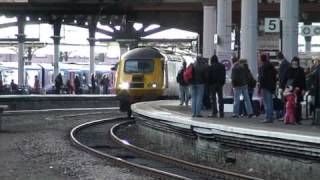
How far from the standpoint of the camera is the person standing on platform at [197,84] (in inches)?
692

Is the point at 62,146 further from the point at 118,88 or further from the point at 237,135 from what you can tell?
the point at 118,88

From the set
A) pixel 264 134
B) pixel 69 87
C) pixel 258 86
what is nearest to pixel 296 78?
pixel 258 86

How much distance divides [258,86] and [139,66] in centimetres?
1342

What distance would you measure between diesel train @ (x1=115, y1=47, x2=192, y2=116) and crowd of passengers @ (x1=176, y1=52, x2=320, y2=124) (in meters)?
8.30

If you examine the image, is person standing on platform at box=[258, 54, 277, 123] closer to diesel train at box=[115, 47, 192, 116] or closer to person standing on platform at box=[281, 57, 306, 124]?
person standing on platform at box=[281, 57, 306, 124]

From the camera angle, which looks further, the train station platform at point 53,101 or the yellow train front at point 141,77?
the train station platform at point 53,101

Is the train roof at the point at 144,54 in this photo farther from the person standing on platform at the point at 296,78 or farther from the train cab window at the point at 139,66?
the person standing on platform at the point at 296,78

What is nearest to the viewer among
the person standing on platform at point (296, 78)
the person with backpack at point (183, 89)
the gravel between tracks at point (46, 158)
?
the gravel between tracks at point (46, 158)

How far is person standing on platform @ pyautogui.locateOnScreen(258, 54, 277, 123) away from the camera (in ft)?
52.0

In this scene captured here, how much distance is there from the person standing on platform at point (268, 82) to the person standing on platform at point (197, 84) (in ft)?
6.64

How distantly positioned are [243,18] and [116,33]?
25.5m

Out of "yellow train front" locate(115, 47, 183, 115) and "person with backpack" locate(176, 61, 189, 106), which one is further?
"yellow train front" locate(115, 47, 183, 115)

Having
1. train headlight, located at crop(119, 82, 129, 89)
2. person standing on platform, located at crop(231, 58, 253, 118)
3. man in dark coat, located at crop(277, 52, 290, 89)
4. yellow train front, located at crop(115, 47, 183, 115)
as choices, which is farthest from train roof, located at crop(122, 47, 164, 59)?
man in dark coat, located at crop(277, 52, 290, 89)

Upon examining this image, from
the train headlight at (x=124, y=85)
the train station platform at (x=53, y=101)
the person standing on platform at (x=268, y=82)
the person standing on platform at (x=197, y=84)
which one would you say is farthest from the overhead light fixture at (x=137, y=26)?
the person standing on platform at (x=268, y=82)
